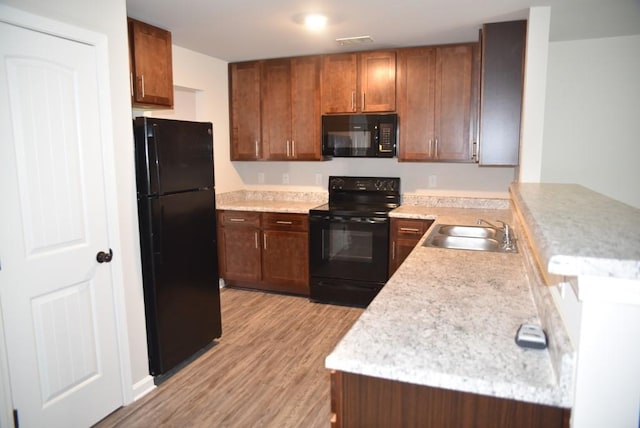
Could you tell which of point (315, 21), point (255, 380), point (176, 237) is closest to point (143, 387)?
point (255, 380)

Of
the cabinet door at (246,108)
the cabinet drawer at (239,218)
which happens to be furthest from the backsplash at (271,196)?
the cabinet door at (246,108)

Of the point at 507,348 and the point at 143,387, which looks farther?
the point at 143,387

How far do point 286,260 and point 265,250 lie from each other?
24cm

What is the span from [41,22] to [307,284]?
2.95m

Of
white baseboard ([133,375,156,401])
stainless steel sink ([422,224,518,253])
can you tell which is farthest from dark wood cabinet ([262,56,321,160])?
white baseboard ([133,375,156,401])

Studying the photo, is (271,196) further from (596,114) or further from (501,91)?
(596,114)

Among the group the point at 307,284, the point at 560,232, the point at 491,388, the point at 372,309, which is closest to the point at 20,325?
the point at 372,309

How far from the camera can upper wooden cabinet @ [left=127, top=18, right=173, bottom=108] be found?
2908 mm

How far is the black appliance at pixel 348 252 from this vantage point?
3.83 meters

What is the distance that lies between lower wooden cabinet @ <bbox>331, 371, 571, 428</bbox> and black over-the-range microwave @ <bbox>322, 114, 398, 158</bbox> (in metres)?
2.96

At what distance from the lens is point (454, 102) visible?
12.3ft

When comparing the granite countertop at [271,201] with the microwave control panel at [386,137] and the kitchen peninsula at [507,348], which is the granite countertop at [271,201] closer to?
the microwave control panel at [386,137]

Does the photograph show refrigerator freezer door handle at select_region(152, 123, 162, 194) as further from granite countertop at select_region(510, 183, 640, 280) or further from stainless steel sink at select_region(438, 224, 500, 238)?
granite countertop at select_region(510, 183, 640, 280)

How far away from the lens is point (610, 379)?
969 millimetres
